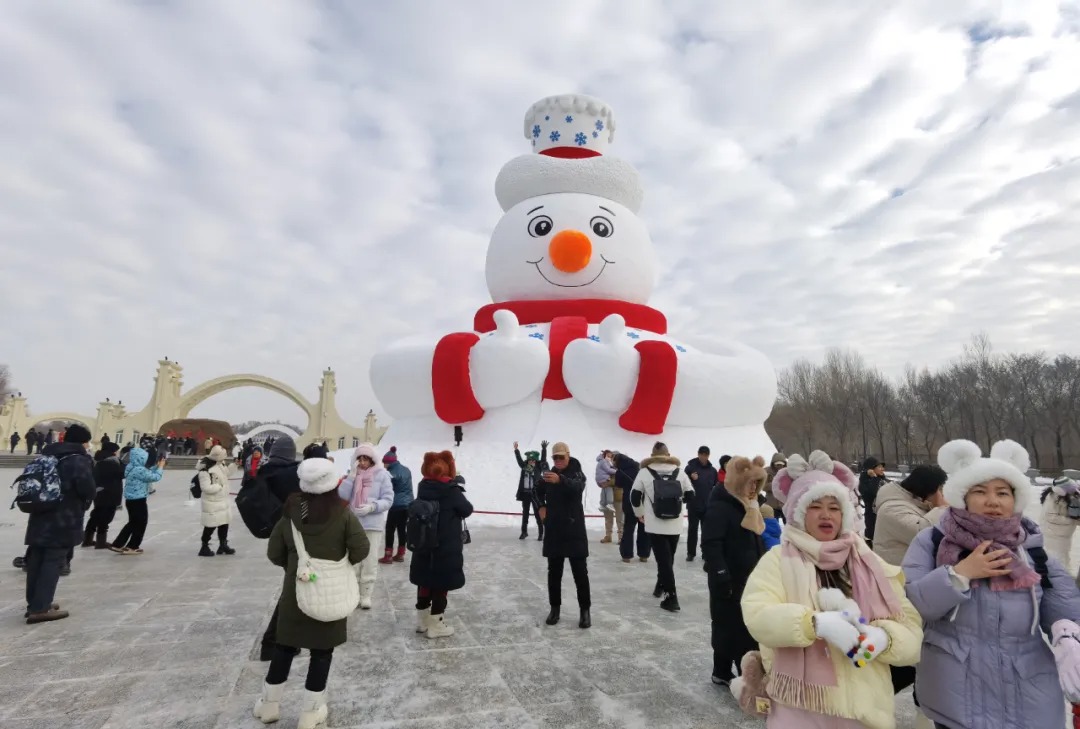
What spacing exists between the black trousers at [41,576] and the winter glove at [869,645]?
16.6 ft

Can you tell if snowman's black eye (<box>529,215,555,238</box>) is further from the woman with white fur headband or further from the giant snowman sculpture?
the woman with white fur headband

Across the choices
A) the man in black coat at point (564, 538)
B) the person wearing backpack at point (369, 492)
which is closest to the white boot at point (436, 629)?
the man in black coat at point (564, 538)

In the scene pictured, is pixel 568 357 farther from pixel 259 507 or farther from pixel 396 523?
pixel 259 507

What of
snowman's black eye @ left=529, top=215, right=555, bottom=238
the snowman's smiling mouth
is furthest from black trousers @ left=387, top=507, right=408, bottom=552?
snowman's black eye @ left=529, top=215, right=555, bottom=238

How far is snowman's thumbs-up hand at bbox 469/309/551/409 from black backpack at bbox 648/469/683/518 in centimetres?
606

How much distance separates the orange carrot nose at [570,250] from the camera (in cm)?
1112

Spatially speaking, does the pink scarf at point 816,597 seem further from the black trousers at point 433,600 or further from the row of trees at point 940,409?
the row of trees at point 940,409

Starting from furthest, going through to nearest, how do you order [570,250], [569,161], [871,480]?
[569,161] < [570,250] < [871,480]

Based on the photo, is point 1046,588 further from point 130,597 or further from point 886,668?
point 130,597

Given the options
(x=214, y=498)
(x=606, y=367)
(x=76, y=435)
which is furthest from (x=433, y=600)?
(x=606, y=367)

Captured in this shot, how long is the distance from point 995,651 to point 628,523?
4654 millimetres

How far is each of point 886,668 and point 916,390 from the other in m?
40.4

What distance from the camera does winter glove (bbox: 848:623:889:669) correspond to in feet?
6.14

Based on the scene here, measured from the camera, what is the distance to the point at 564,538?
429 centimetres
